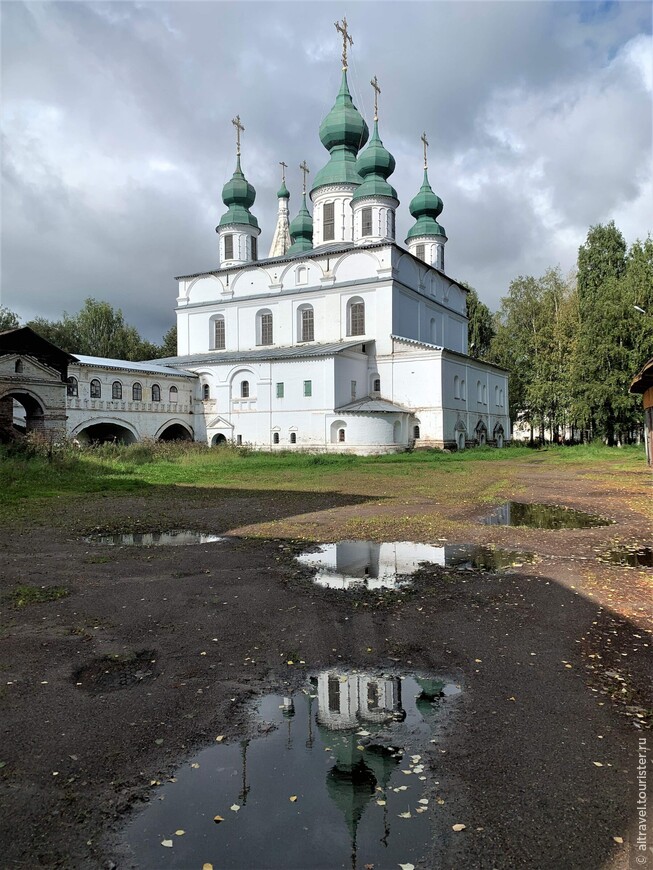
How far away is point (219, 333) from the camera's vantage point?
150 feet

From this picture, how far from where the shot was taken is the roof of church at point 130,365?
35.8 meters

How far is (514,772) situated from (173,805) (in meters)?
1.72

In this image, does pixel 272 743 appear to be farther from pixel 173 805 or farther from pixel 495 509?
pixel 495 509

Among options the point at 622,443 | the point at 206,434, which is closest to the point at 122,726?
the point at 206,434

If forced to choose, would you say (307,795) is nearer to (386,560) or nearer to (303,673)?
(303,673)

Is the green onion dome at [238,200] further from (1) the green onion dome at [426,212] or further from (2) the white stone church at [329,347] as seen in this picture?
(1) the green onion dome at [426,212]

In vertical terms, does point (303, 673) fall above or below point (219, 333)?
below

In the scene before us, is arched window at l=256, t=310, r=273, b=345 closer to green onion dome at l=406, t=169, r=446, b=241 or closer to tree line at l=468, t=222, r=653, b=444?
green onion dome at l=406, t=169, r=446, b=241

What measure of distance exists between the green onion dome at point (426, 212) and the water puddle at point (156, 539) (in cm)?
4241

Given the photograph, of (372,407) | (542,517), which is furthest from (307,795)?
(372,407)

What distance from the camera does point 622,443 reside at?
39.9 m

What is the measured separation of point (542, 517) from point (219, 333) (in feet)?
122

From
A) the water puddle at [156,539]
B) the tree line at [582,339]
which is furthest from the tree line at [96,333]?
the water puddle at [156,539]

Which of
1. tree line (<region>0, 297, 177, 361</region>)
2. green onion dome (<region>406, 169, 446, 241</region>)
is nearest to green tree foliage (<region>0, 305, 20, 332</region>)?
tree line (<region>0, 297, 177, 361</region>)
